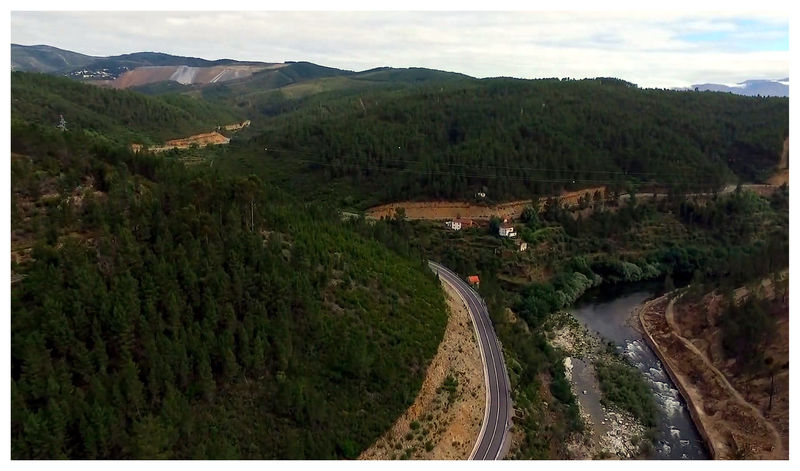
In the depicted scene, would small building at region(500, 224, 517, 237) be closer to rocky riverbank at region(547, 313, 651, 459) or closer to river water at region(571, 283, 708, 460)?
river water at region(571, 283, 708, 460)

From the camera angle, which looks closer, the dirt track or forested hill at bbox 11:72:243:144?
the dirt track

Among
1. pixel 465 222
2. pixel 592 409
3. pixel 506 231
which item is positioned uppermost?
pixel 465 222

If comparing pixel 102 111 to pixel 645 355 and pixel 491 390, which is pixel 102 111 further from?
pixel 645 355

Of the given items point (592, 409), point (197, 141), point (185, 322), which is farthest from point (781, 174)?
point (197, 141)

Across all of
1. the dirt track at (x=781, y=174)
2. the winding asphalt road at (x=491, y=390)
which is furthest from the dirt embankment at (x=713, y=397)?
the dirt track at (x=781, y=174)

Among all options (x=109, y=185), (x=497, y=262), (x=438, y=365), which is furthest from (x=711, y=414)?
(x=109, y=185)

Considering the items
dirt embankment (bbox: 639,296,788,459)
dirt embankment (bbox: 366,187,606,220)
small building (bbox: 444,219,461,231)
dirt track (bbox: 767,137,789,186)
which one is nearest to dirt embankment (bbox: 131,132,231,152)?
dirt embankment (bbox: 366,187,606,220)

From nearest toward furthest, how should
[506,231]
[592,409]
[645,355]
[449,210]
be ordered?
[592,409] < [645,355] < [506,231] < [449,210]
